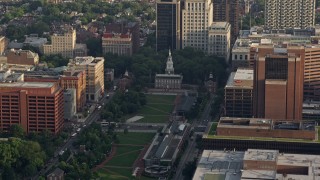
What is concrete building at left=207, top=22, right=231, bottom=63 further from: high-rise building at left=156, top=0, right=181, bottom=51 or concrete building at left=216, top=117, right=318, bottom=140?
concrete building at left=216, top=117, right=318, bottom=140

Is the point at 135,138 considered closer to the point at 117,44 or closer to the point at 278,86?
the point at 278,86

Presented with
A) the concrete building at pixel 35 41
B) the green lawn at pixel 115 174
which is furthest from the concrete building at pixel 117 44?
the green lawn at pixel 115 174

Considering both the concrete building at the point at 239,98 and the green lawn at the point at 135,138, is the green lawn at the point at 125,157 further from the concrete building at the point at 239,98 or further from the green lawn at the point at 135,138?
the concrete building at the point at 239,98

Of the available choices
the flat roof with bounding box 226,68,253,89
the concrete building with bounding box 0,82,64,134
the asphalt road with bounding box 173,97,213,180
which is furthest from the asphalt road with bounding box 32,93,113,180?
the flat roof with bounding box 226,68,253,89

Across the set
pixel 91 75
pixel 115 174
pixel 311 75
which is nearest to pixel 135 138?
pixel 115 174

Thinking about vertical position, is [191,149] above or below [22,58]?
below

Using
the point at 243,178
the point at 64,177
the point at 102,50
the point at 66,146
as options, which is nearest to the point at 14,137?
the point at 66,146
